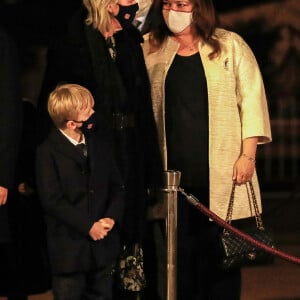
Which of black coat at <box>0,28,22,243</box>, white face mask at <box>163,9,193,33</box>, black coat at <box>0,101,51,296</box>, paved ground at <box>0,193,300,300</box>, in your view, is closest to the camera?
black coat at <box>0,28,22,243</box>

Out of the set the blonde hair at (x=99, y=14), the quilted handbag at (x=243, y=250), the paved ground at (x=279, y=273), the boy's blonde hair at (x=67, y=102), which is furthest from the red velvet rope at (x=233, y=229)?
the paved ground at (x=279, y=273)

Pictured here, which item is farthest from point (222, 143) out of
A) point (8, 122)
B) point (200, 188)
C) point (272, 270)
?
point (272, 270)

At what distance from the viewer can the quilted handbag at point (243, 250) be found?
19.7ft

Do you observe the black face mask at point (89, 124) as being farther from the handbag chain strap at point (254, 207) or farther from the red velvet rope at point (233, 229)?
the handbag chain strap at point (254, 207)

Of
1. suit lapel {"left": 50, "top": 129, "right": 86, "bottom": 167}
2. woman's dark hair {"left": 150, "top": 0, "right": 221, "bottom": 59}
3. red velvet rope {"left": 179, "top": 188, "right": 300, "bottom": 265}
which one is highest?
woman's dark hair {"left": 150, "top": 0, "right": 221, "bottom": 59}

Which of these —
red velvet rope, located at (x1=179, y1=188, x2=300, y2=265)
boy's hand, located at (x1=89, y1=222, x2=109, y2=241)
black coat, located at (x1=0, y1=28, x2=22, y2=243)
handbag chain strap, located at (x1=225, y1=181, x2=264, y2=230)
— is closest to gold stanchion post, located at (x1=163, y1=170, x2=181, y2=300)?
red velvet rope, located at (x1=179, y1=188, x2=300, y2=265)

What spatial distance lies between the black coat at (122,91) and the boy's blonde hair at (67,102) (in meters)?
0.11

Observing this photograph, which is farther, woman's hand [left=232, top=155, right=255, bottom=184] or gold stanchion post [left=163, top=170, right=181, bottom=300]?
woman's hand [left=232, top=155, right=255, bottom=184]

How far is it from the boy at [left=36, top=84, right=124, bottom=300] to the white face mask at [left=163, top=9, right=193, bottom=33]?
714 mm

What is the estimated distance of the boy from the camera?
561cm

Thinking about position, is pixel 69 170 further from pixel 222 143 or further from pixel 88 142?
pixel 222 143

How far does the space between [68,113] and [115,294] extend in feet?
3.35

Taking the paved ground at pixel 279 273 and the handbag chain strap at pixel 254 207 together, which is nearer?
the handbag chain strap at pixel 254 207

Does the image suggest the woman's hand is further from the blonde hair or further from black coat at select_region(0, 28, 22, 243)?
black coat at select_region(0, 28, 22, 243)
